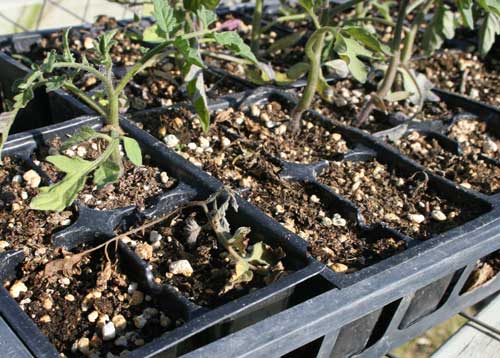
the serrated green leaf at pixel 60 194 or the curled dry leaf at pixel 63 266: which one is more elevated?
the serrated green leaf at pixel 60 194

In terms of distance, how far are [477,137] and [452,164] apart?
7.1 inches

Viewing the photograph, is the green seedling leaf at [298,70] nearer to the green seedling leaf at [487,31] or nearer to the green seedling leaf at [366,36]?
the green seedling leaf at [366,36]

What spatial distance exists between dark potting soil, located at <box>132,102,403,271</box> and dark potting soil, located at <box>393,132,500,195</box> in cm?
16

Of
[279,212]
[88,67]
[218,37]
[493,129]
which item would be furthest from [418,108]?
[88,67]

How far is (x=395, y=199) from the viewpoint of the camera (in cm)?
113

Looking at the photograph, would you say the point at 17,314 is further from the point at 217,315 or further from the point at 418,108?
the point at 418,108

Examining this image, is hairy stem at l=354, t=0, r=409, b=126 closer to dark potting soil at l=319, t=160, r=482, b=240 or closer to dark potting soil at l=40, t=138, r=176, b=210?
dark potting soil at l=319, t=160, r=482, b=240

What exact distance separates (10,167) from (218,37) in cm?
42

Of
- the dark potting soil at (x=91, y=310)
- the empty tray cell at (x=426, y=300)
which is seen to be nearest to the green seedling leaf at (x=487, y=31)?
the empty tray cell at (x=426, y=300)

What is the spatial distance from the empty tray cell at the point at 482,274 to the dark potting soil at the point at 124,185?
0.53m

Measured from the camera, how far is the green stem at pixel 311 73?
1.17 m

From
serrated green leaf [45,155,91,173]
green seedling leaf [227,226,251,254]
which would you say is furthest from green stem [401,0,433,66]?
serrated green leaf [45,155,91,173]

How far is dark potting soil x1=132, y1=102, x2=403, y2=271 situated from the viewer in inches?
39.0

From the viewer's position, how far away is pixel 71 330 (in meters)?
0.81
